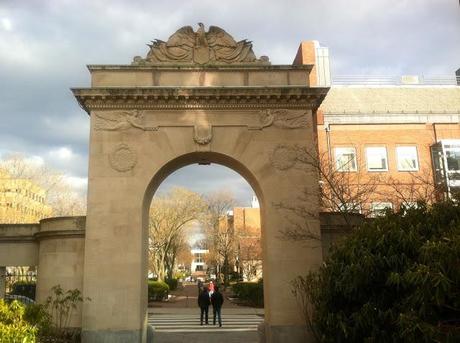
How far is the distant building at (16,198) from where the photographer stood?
1422 inches

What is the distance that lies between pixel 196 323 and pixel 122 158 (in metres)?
11.3

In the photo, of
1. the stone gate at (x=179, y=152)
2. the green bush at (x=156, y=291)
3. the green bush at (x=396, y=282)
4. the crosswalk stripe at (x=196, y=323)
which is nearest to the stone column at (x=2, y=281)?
the stone gate at (x=179, y=152)

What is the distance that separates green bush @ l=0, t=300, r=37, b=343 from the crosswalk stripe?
10.7 meters

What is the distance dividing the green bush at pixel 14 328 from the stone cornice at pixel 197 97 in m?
7.36

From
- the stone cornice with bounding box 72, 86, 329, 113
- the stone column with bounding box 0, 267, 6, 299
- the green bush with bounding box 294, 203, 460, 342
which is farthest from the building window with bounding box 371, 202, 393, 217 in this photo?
the stone column with bounding box 0, 267, 6, 299

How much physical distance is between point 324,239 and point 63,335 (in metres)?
8.83

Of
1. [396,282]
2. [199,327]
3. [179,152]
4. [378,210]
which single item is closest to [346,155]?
[199,327]

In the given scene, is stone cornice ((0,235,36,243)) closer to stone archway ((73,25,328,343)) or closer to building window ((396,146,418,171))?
stone archway ((73,25,328,343))

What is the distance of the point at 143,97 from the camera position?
52.3 feet

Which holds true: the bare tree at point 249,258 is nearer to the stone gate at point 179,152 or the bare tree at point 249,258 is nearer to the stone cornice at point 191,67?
the stone gate at point 179,152

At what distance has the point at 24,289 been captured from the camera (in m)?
20.5

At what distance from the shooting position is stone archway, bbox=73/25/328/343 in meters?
→ 15.2

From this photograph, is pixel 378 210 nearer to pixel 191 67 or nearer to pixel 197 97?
pixel 197 97

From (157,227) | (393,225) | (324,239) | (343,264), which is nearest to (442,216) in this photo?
(393,225)
